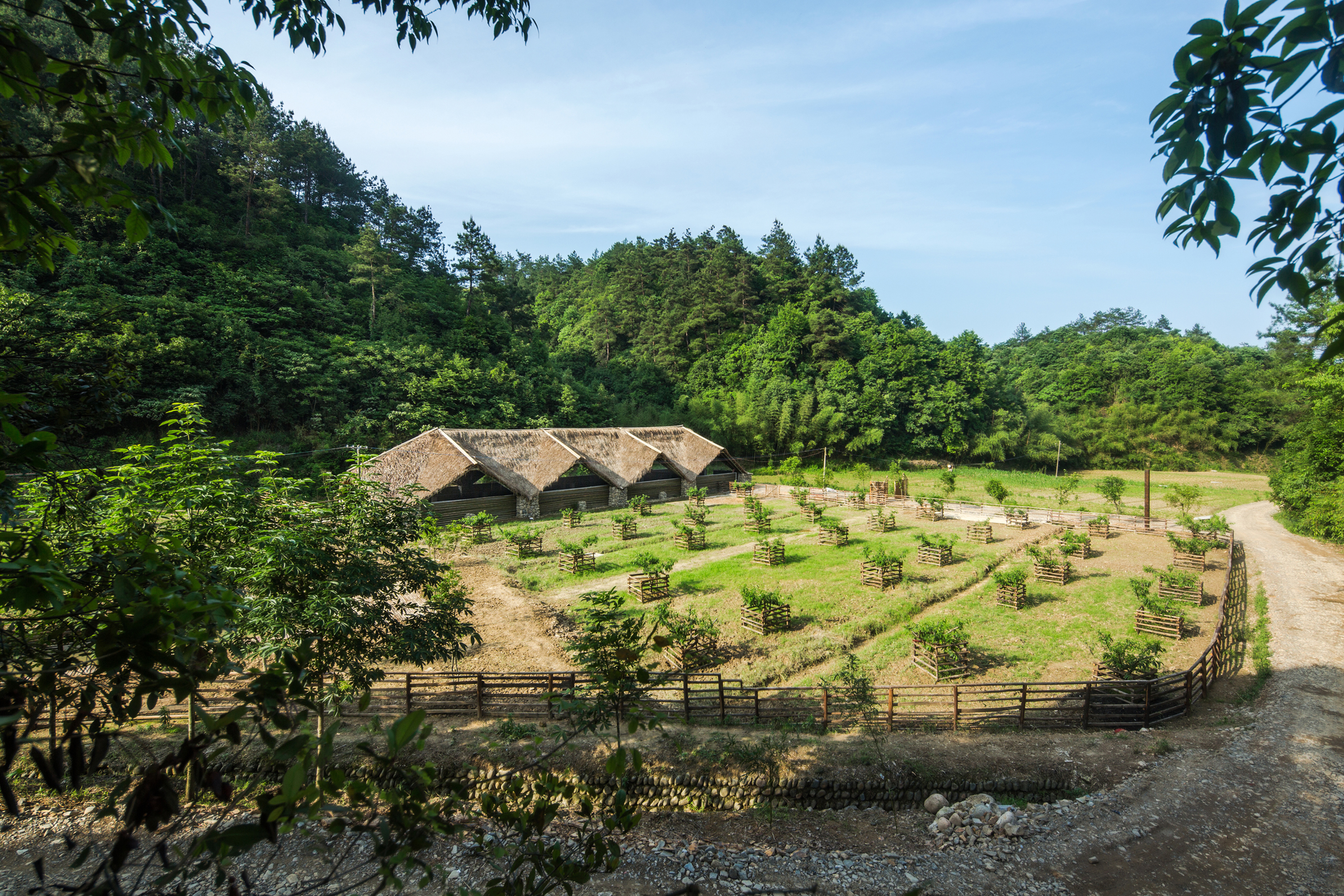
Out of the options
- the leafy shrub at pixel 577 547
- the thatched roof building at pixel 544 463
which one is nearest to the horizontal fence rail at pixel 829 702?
the leafy shrub at pixel 577 547

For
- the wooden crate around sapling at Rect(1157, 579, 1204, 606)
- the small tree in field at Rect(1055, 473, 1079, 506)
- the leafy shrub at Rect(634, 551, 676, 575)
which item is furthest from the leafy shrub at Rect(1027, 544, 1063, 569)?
the small tree in field at Rect(1055, 473, 1079, 506)

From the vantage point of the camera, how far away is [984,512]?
27.6 m

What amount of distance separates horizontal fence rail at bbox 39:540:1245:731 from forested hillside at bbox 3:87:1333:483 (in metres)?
16.6

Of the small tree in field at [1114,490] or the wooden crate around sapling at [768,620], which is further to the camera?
the small tree in field at [1114,490]

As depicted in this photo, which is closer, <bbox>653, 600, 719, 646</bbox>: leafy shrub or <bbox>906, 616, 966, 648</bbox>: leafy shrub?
<bbox>906, 616, 966, 648</bbox>: leafy shrub

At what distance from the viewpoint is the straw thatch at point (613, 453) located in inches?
1097

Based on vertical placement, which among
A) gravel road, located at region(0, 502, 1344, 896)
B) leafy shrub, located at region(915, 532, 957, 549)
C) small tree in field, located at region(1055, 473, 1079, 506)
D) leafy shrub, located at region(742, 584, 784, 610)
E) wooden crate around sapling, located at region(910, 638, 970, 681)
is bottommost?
gravel road, located at region(0, 502, 1344, 896)

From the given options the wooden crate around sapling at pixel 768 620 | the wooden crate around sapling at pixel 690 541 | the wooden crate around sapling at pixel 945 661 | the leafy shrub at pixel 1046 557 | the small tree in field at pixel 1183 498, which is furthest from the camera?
the small tree in field at pixel 1183 498

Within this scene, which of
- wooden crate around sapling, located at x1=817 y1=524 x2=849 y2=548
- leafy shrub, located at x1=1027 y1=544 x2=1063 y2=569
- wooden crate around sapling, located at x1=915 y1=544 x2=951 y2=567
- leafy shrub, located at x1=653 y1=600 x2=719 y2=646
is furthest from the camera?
wooden crate around sapling, located at x1=817 y1=524 x2=849 y2=548

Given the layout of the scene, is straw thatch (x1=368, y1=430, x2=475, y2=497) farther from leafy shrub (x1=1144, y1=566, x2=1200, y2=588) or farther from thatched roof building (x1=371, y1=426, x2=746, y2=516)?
leafy shrub (x1=1144, y1=566, x2=1200, y2=588)

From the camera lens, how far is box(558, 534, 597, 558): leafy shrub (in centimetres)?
1758

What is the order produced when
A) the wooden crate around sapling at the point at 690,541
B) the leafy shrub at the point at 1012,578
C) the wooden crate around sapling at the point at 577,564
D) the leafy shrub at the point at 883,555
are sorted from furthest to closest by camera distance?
the wooden crate around sapling at the point at 690,541
the wooden crate around sapling at the point at 577,564
the leafy shrub at the point at 883,555
the leafy shrub at the point at 1012,578

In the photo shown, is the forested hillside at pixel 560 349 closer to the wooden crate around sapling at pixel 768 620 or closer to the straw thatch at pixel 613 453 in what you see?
the straw thatch at pixel 613 453

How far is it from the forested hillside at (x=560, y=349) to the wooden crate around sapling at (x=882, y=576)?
910 inches
